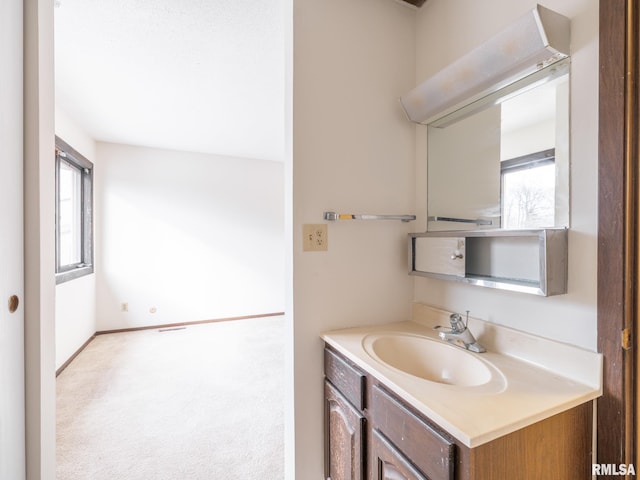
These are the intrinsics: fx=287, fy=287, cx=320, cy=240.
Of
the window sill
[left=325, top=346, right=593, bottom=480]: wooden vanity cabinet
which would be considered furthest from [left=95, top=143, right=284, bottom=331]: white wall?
[left=325, top=346, right=593, bottom=480]: wooden vanity cabinet

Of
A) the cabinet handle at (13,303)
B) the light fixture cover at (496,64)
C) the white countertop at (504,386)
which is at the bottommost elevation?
the white countertop at (504,386)

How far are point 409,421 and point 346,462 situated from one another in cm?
50

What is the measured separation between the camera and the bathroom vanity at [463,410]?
0.68m

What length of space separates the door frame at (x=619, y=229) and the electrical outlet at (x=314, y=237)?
0.93m

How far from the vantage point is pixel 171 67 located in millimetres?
2004

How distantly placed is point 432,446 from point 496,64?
48.6 inches

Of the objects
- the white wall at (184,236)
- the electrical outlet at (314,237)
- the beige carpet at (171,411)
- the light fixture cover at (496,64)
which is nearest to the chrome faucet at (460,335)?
the electrical outlet at (314,237)

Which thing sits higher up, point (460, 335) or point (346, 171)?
point (346, 171)

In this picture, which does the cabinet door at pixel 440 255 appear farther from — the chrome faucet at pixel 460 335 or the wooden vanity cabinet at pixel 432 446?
the wooden vanity cabinet at pixel 432 446

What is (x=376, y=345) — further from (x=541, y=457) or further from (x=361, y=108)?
(x=361, y=108)

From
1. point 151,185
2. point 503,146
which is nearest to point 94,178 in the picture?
point 151,185

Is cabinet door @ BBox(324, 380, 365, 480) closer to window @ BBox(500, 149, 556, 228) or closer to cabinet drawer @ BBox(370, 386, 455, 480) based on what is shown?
cabinet drawer @ BBox(370, 386, 455, 480)

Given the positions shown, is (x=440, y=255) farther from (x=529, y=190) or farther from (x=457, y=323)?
(x=529, y=190)

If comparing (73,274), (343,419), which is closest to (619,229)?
(343,419)
